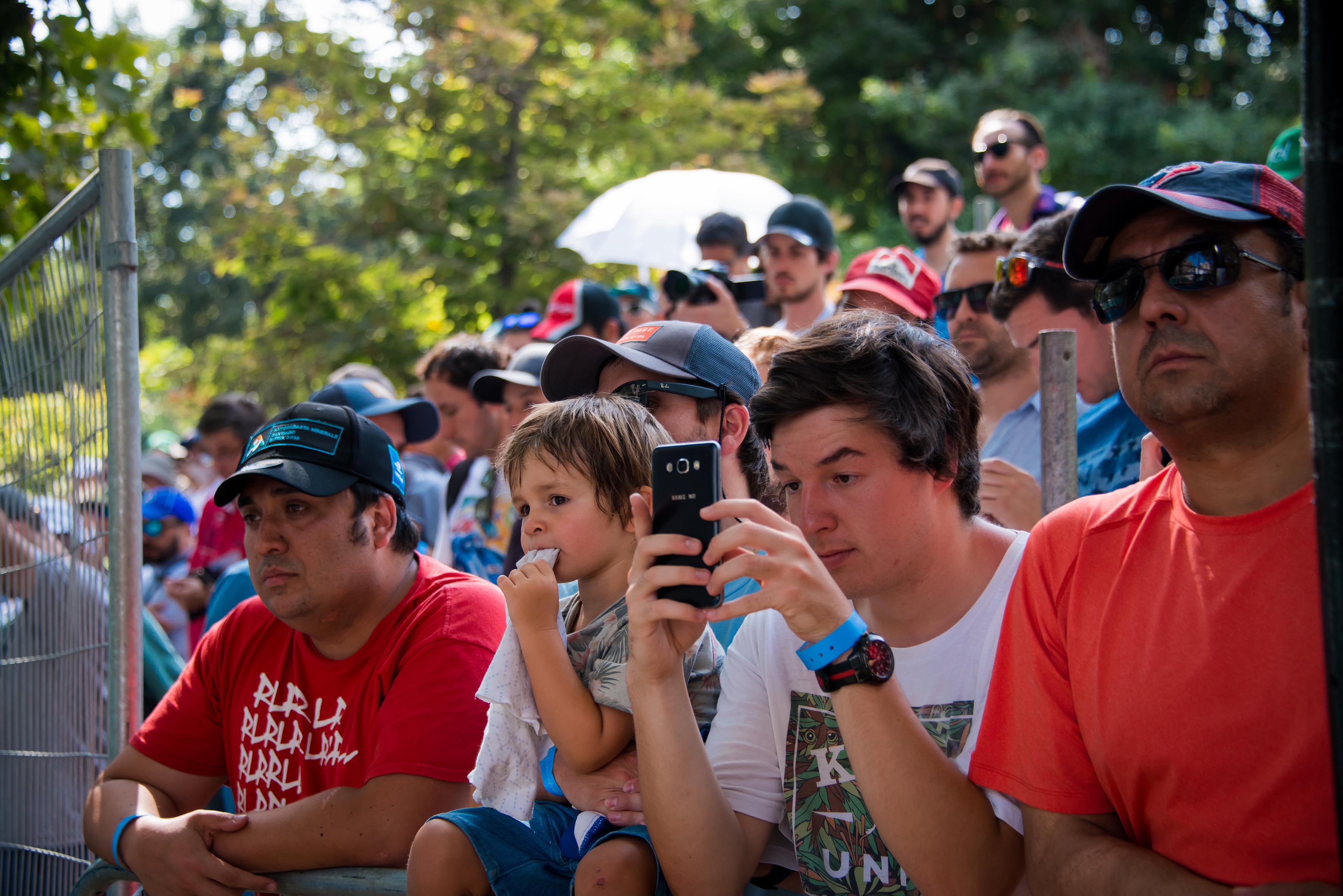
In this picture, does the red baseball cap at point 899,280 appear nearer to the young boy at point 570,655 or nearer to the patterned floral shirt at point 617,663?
the young boy at point 570,655

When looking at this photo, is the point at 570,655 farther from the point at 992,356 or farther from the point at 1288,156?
the point at 1288,156

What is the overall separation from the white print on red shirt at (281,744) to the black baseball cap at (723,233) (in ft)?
14.8

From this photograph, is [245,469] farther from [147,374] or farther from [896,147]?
[147,374]

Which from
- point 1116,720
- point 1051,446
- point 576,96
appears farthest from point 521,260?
point 1116,720

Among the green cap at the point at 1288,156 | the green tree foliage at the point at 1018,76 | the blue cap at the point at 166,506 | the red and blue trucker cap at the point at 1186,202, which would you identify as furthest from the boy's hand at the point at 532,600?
the green tree foliage at the point at 1018,76

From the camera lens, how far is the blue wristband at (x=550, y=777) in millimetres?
2594

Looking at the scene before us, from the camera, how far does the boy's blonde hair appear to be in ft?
8.57

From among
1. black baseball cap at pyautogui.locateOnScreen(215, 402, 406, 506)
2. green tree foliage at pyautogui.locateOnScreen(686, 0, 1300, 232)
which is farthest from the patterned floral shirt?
green tree foliage at pyautogui.locateOnScreen(686, 0, 1300, 232)

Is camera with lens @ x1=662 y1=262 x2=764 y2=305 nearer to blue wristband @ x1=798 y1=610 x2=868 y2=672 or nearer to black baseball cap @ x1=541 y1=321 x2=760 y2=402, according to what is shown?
black baseball cap @ x1=541 y1=321 x2=760 y2=402

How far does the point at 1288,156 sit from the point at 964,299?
196cm

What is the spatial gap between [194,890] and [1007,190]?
5.51m

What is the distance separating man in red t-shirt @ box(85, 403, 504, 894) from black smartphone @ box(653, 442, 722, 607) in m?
1.19

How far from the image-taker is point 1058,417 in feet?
9.39

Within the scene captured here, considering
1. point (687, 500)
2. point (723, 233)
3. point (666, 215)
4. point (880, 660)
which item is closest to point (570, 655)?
point (687, 500)
